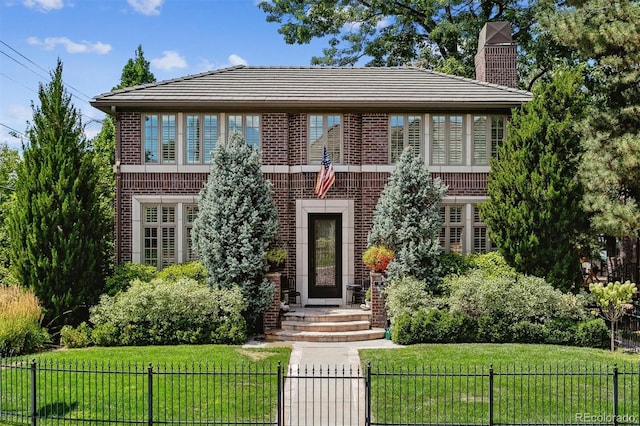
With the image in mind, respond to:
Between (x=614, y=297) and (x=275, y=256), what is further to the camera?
(x=275, y=256)

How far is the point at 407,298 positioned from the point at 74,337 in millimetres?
7621

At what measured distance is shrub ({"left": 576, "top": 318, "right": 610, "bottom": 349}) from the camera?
1355 centimetres

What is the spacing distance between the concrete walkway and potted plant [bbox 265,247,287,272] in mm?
2482

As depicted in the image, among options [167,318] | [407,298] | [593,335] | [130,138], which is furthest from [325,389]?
[130,138]

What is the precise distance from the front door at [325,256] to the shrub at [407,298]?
255 centimetres

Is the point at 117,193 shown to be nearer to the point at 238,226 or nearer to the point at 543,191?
the point at 238,226

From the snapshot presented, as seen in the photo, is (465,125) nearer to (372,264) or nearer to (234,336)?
(372,264)

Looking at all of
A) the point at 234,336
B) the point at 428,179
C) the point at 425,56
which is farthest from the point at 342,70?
the point at 425,56

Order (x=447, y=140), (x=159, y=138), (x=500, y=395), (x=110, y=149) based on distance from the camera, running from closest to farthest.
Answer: (x=500, y=395)
(x=159, y=138)
(x=447, y=140)
(x=110, y=149)

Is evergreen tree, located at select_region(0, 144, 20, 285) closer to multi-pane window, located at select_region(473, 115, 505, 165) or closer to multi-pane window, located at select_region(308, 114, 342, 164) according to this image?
multi-pane window, located at select_region(308, 114, 342, 164)

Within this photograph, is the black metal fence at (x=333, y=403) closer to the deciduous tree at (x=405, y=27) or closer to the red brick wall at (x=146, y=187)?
the red brick wall at (x=146, y=187)

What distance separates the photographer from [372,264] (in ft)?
50.3

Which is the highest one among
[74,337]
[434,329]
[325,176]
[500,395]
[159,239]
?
[325,176]

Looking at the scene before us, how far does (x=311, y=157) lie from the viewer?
17.0m
